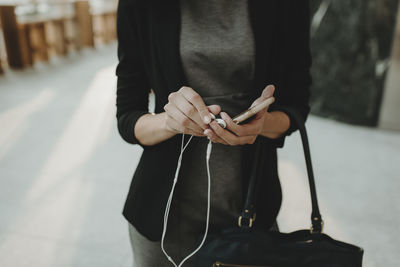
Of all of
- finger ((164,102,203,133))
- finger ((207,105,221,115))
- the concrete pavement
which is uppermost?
finger ((207,105,221,115))

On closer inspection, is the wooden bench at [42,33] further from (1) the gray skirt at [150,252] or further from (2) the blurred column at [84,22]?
(1) the gray skirt at [150,252]

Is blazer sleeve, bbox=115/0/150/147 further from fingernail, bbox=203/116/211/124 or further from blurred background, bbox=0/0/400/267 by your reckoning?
blurred background, bbox=0/0/400/267

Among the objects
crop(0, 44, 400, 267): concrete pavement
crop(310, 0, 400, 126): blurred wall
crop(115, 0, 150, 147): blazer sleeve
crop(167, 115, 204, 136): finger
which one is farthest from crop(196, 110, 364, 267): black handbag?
crop(310, 0, 400, 126): blurred wall

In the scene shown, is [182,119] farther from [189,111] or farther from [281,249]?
[281,249]

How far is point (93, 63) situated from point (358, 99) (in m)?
5.11

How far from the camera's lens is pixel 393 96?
3912 mm

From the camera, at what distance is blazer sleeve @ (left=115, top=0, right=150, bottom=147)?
819 millimetres

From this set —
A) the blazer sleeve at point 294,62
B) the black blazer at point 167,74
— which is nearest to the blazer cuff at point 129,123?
the black blazer at point 167,74

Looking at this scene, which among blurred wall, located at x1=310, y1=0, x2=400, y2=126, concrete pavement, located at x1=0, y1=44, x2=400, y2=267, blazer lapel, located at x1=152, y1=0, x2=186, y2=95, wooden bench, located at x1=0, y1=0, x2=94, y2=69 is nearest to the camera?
blazer lapel, located at x1=152, y1=0, x2=186, y2=95

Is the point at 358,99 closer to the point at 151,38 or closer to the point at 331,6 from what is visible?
the point at 331,6

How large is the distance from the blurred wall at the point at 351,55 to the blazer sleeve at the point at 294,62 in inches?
133

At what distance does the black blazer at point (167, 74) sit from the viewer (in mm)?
798

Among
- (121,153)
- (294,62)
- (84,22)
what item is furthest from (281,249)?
(84,22)

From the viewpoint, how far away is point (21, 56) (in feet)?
20.1
